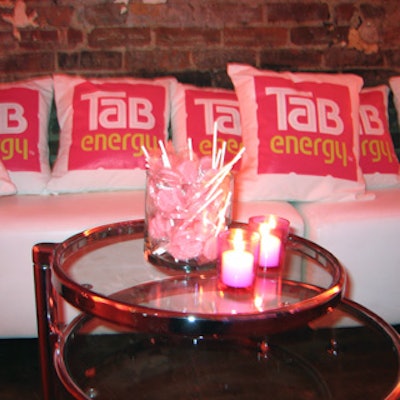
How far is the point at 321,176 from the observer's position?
1.63m

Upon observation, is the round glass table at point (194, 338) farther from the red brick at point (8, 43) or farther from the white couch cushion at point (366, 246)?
the red brick at point (8, 43)

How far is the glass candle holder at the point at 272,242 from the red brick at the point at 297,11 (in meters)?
1.25

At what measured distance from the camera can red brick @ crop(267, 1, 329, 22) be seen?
2062mm

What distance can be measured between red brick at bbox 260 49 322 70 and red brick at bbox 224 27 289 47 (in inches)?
1.4

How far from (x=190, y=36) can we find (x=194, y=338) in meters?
1.40

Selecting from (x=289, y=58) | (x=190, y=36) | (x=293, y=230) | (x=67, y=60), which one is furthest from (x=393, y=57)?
(x=67, y=60)

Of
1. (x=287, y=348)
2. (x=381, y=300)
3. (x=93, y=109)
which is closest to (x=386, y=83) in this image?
(x=381, y=300)

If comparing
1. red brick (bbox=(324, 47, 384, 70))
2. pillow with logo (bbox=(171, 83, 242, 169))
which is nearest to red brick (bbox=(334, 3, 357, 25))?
red brick (bbox=(324, 47, 384, 70))

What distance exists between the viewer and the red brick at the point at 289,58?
6.88 feet

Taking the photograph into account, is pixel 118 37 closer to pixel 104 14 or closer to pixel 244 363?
pixel 104 14

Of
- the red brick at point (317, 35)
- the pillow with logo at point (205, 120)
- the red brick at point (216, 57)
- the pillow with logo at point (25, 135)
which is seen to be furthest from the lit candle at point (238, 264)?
the red brick at point (317, 35)

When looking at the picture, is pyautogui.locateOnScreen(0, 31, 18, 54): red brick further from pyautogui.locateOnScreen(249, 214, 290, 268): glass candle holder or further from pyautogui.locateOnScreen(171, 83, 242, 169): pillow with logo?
pyautogui.locateOnScreen(249, 214, 290, 268): glass candle holder

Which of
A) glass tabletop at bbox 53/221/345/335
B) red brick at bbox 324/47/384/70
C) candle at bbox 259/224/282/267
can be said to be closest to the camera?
glass tabletop at bbox 53/221/345/335

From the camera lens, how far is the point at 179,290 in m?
0.96
